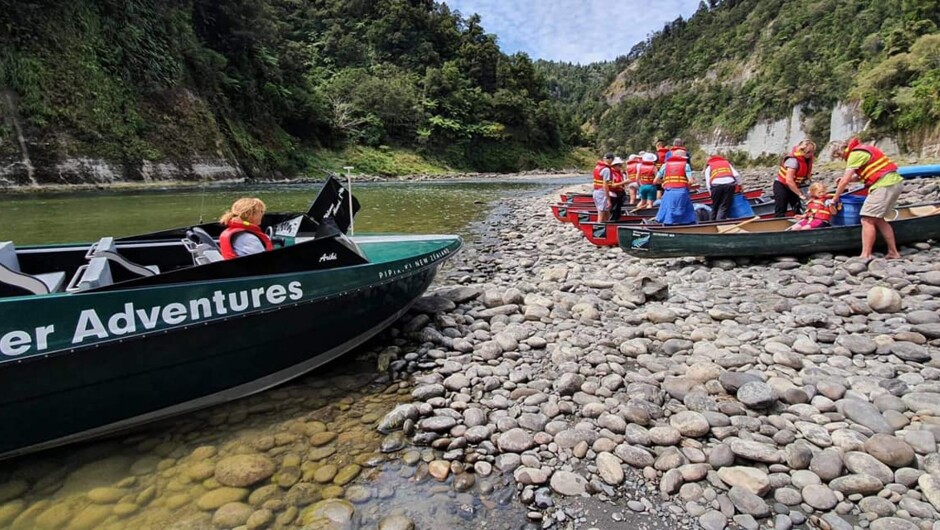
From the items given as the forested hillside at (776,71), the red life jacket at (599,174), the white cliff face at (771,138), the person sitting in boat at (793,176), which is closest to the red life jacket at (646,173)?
the red life jacket at (599,174)

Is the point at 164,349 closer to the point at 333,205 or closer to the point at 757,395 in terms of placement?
the point at 333,205

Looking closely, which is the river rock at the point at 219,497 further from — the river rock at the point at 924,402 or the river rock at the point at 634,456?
the river rock at the point at 924,402

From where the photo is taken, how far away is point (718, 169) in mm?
10250

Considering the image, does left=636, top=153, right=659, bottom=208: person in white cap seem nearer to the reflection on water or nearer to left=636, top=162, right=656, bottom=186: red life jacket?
left=636, top=162, right=656, bottom=186: red life jacket

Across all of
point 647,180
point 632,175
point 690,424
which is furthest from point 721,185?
point 690,424

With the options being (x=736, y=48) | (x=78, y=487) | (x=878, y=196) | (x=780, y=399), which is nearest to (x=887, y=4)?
(x=736, y=48)

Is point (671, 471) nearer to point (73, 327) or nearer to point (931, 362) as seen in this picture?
point (931, 362)

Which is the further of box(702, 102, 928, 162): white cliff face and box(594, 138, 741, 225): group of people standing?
box(702, 102, 928, 162): white cliff face

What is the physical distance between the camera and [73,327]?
11.4 ft

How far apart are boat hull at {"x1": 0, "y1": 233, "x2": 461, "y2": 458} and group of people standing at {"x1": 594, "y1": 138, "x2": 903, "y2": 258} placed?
7.20 m

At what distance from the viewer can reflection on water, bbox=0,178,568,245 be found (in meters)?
14.2

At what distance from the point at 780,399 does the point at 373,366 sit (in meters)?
3.95

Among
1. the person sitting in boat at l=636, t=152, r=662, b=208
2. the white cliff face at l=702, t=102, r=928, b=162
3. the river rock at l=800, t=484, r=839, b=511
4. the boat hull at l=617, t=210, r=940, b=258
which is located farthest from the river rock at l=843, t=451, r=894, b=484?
the white cliff face at l=702, t=102, r=928, b=162

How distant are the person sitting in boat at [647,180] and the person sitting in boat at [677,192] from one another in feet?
11.7
